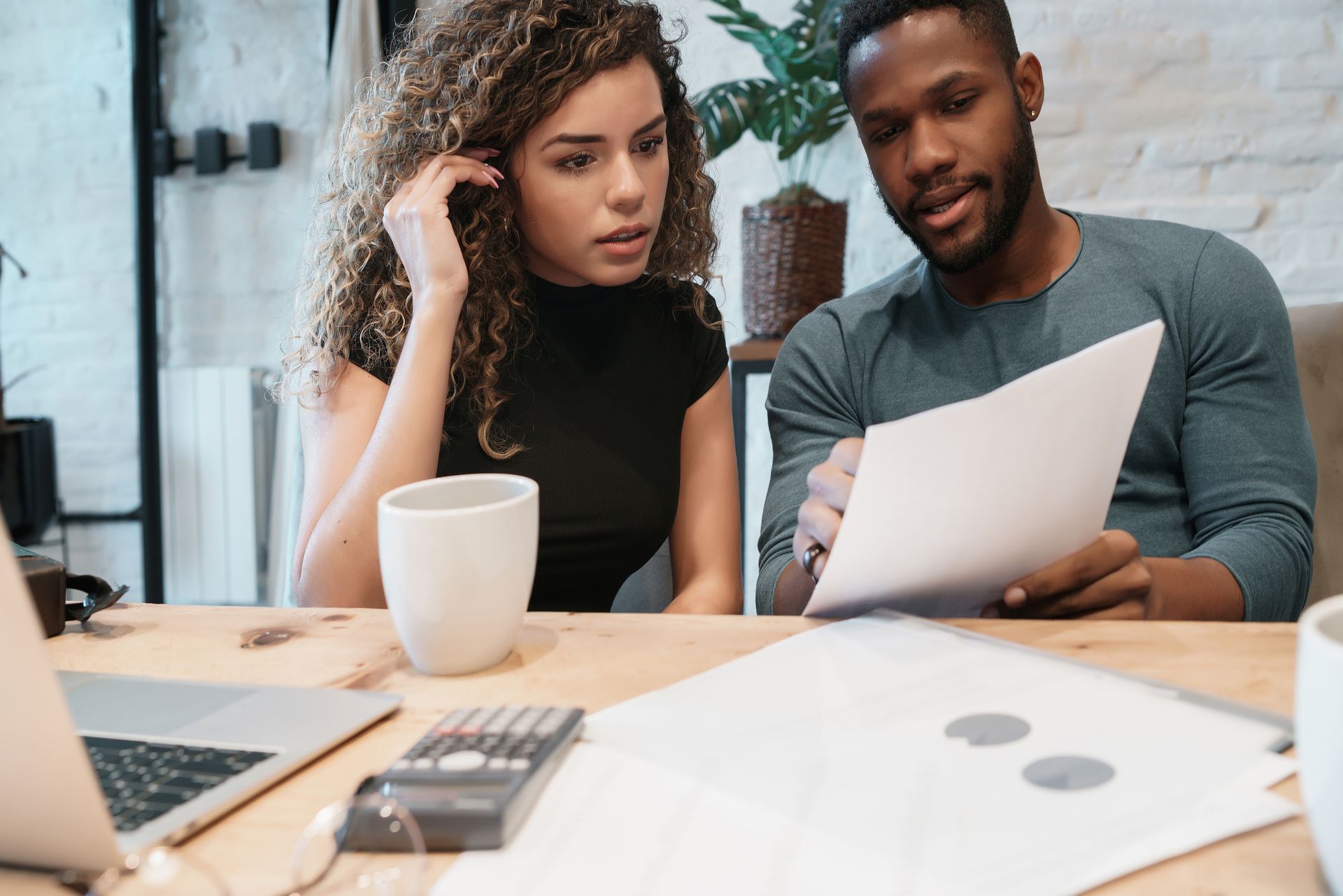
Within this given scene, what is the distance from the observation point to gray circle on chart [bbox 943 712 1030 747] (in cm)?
49

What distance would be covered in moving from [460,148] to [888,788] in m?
0.98

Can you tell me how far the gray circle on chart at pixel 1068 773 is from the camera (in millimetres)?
448

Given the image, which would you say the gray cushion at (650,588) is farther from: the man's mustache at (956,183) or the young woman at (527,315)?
the man's mustache at (956,183)

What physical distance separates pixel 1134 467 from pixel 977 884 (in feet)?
2.91

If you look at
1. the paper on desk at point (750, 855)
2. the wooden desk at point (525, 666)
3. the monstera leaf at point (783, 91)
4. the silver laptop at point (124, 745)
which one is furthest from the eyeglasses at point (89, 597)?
the monstera leaf at point (783, 91)

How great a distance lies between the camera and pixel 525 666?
0.65 meters

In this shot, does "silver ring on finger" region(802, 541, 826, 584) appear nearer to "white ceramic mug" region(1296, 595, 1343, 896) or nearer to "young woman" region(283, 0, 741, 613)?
"young woman" region(283, 0, 741, 613)

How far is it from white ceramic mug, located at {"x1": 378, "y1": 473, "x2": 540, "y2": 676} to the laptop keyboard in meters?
0.13

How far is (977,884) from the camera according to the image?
1.24ft

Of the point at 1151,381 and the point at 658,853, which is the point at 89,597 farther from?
the point at 1151,381

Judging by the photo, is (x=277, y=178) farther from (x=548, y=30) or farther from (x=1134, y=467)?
(x=1134, y=467)

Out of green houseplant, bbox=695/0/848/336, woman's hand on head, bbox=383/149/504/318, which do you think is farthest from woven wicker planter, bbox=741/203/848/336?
woman's hand on head, bbox=383/149/504/318

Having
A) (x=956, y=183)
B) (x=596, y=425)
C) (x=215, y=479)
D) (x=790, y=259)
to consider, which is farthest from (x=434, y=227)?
(x=215, y=479)

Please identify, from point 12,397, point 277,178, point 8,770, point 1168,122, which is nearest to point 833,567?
point 8,770
